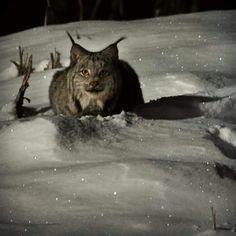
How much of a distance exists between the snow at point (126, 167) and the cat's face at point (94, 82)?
A: 43 centimetres

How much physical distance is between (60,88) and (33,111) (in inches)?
12.3

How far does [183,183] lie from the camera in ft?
8.57

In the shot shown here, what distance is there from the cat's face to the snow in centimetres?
43

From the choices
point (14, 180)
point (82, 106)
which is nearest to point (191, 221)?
point (14, 180)

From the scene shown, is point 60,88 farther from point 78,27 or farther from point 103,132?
point 78,27

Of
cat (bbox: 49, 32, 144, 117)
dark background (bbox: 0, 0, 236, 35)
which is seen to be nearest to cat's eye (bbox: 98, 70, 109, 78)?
cat (bbox: 49, 32, 144, 117)

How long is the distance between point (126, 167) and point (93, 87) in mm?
1263

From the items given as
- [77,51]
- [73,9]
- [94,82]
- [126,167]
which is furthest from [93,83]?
[73,9]

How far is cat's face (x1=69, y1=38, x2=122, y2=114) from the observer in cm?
397

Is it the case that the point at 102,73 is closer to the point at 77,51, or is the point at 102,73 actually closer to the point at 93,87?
the point at 93,87

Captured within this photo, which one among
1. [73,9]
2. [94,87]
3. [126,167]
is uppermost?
[126,167]

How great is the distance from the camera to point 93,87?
12.9 feet

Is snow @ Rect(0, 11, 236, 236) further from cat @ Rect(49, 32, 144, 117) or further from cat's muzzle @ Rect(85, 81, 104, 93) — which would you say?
cat's muzzle @ Rect(85, 81, 104, 93)

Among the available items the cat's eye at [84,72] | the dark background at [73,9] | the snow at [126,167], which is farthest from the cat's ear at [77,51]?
the dark background at [73,9]
